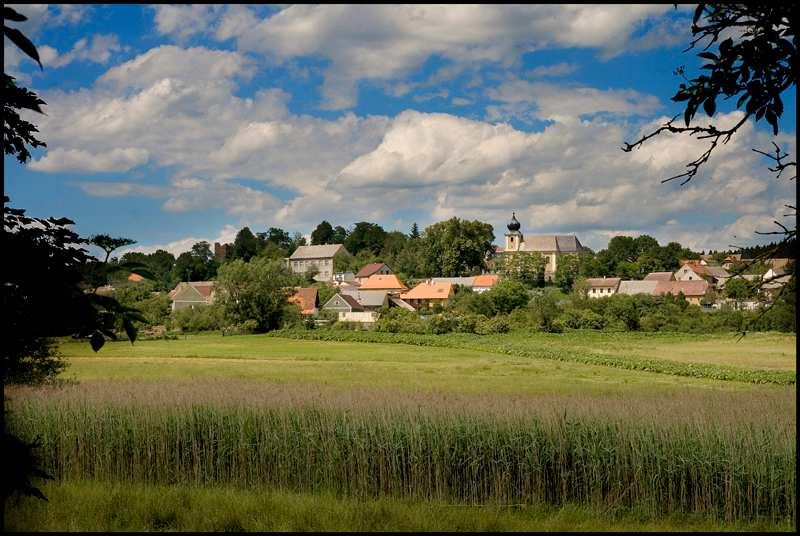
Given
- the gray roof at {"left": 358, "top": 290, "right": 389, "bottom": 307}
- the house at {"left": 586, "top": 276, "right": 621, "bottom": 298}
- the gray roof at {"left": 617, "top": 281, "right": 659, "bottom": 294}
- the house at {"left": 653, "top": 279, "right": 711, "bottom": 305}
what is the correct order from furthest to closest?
the house at {"left": 586, "top": 276, "right": 621, "bottom": 298} < the gray roof at {"left": 617, "top": 281, "right": 659, "bottom": 294} < the gray roof at {"left": 358, "top": 290, "right": 389, "bottom": 307} < the house at {"left": 653, "top": 279, "right": 711, "bottom": 305}

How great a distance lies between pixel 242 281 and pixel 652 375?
122 feet

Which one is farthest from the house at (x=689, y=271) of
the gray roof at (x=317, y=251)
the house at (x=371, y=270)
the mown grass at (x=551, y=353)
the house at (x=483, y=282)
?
the gray roof at (x=317, y=251)

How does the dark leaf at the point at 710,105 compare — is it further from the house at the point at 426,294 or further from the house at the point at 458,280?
the house at the point at 458,280

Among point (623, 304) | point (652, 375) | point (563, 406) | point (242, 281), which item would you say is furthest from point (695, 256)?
point (563, 406)

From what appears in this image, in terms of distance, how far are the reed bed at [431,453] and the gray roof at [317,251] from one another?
413ft

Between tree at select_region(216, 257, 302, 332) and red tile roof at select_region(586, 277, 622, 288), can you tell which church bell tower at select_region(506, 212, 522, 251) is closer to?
red tile roof at select_region(586, 277, 622, 288)

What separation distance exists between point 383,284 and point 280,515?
311 ft

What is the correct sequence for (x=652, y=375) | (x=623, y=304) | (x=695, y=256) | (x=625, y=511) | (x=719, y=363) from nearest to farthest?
(x=625, y=511)
(x=652, y=375)
(x=719, y=363)
(x=623, y=304)
(x=695, y=256)

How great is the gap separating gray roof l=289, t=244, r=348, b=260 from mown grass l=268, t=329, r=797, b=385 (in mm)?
77861

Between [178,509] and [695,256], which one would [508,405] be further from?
[695,256]

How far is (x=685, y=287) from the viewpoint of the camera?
83.6m

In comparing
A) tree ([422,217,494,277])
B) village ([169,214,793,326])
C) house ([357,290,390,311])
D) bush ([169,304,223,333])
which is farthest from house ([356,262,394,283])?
bush ([169,304,223,333])

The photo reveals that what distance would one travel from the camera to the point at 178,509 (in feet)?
25.9

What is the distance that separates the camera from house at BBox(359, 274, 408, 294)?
100875 millimetres
